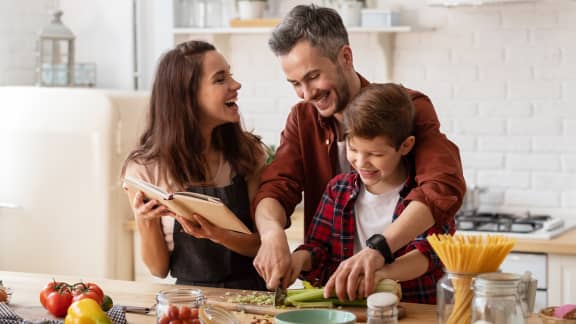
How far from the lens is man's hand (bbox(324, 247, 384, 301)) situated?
2.44 meters

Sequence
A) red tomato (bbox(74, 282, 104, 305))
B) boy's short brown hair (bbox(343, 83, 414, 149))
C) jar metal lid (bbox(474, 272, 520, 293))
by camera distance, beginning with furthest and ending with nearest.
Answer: boy's short brown hair (bbox(343, 83, 414, 149)), red tomato (bbox(74, 282, 104, 305)), jar metal lid (bbox(474, 272, 520, 293))

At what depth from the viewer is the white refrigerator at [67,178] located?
450cm

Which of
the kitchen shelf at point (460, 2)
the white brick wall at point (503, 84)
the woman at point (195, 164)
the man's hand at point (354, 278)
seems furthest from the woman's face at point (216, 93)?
the white brick wall at point (503, 84)

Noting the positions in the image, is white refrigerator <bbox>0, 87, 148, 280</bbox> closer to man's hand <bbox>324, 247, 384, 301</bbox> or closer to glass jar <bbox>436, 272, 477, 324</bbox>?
man's hand <bbox>324, 247, 384, 301</bbox>

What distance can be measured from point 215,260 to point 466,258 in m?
1.30

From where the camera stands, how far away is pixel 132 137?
463 centimetres

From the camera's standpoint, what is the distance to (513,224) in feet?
13.9

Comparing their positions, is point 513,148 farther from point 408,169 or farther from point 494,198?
point 408,169

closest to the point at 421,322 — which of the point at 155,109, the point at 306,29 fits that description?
the point at 306,29

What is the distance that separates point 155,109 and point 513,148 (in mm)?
2064

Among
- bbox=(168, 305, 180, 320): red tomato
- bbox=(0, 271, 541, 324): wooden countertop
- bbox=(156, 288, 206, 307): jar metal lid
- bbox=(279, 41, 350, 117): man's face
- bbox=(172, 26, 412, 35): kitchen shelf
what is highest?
bbox=(172, 26, 412, 35): kitchen shelf

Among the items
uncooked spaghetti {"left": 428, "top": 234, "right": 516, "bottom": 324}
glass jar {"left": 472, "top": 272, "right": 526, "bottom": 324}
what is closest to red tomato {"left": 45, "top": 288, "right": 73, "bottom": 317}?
uncooked spaghetti {"left": 428, "top": 234, "right": 516, "bottom": 324}

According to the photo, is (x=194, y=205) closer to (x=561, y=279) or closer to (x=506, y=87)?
(x=561, y=279)

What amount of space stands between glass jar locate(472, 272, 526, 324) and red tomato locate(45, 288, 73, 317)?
1.13 meters
